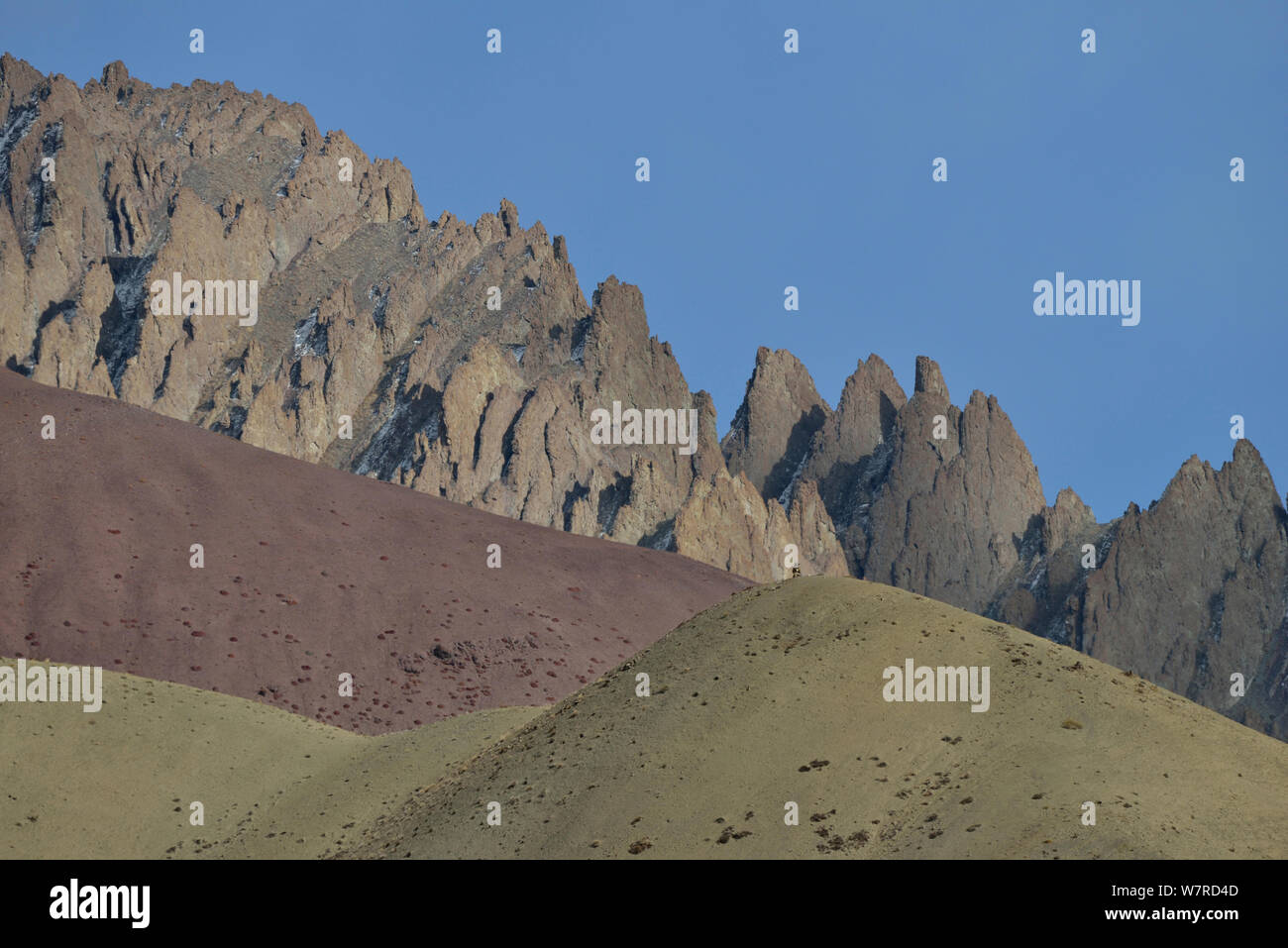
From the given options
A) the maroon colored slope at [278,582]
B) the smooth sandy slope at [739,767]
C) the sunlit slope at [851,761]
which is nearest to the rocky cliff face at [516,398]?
the maroon colored slope at [278,582]

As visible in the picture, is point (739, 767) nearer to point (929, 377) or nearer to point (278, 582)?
point (278, 582)

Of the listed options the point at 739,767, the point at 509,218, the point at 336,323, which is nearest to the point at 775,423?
the point at 509,218

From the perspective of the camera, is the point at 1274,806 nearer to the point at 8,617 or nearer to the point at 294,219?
the point at 8,617

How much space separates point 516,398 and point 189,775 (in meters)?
118

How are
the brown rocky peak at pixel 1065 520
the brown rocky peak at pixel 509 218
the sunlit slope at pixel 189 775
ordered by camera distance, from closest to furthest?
the sunlit slope at pixel 189 775 → the brown rocky peak at pixel 1065 520 → the brown rocky peak at pixel 509 218

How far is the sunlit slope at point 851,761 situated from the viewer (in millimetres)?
20656

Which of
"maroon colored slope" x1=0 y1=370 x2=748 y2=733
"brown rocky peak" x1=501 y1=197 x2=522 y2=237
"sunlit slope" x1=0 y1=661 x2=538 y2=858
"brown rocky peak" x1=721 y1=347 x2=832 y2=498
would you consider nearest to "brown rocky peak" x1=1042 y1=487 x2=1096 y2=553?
"brown rocky peak" x1=721 y1=347 x2=832 y2=498

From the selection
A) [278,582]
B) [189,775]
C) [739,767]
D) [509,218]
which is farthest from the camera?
[509,218]

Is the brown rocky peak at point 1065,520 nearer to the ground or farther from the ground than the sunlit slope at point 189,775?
farther from the ground

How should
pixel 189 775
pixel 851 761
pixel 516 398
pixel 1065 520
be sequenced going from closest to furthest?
pixel 851 761
pixel 189 775
pixel 516 398
pixel 1065 520

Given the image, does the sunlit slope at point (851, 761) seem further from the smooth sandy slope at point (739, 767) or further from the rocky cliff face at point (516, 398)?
the rocky cliff face at point (516, 398)

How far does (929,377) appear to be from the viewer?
169 m

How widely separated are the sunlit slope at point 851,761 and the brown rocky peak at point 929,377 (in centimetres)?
14180

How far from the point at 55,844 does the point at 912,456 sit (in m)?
140
